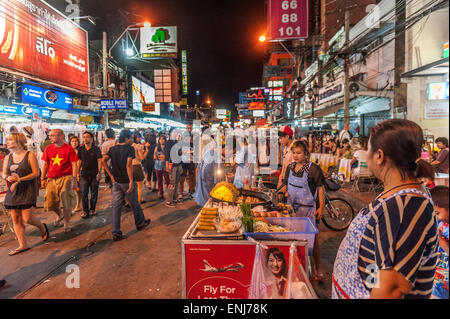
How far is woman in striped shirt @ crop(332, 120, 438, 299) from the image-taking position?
1263 mm

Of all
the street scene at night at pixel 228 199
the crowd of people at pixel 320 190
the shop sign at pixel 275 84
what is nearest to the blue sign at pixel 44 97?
the street scene at night at pixel 228 199

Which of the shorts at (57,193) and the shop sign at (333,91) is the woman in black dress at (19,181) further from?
the shop sign at (333,91)

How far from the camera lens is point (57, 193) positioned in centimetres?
564

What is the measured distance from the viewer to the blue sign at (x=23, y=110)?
423 inches

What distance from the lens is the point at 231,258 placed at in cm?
259

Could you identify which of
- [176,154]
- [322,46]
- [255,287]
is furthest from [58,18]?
[322,46]

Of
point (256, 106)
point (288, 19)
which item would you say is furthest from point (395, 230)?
point (256, 106)

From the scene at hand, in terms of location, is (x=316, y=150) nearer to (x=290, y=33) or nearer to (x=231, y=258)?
(x=290, y=33)

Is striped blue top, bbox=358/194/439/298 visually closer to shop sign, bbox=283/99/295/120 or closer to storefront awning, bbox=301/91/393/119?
storefront awning, bbox=301/91/393/119

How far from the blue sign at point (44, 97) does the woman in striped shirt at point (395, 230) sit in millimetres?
13631

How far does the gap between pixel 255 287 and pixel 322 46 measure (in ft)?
83.0

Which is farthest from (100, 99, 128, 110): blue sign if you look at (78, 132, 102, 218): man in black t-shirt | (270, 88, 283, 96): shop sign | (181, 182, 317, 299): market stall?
(270, 88, 283, 96): shop sign

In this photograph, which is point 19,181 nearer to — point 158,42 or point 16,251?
point 16,251

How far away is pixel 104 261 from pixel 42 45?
12418 millimetres
